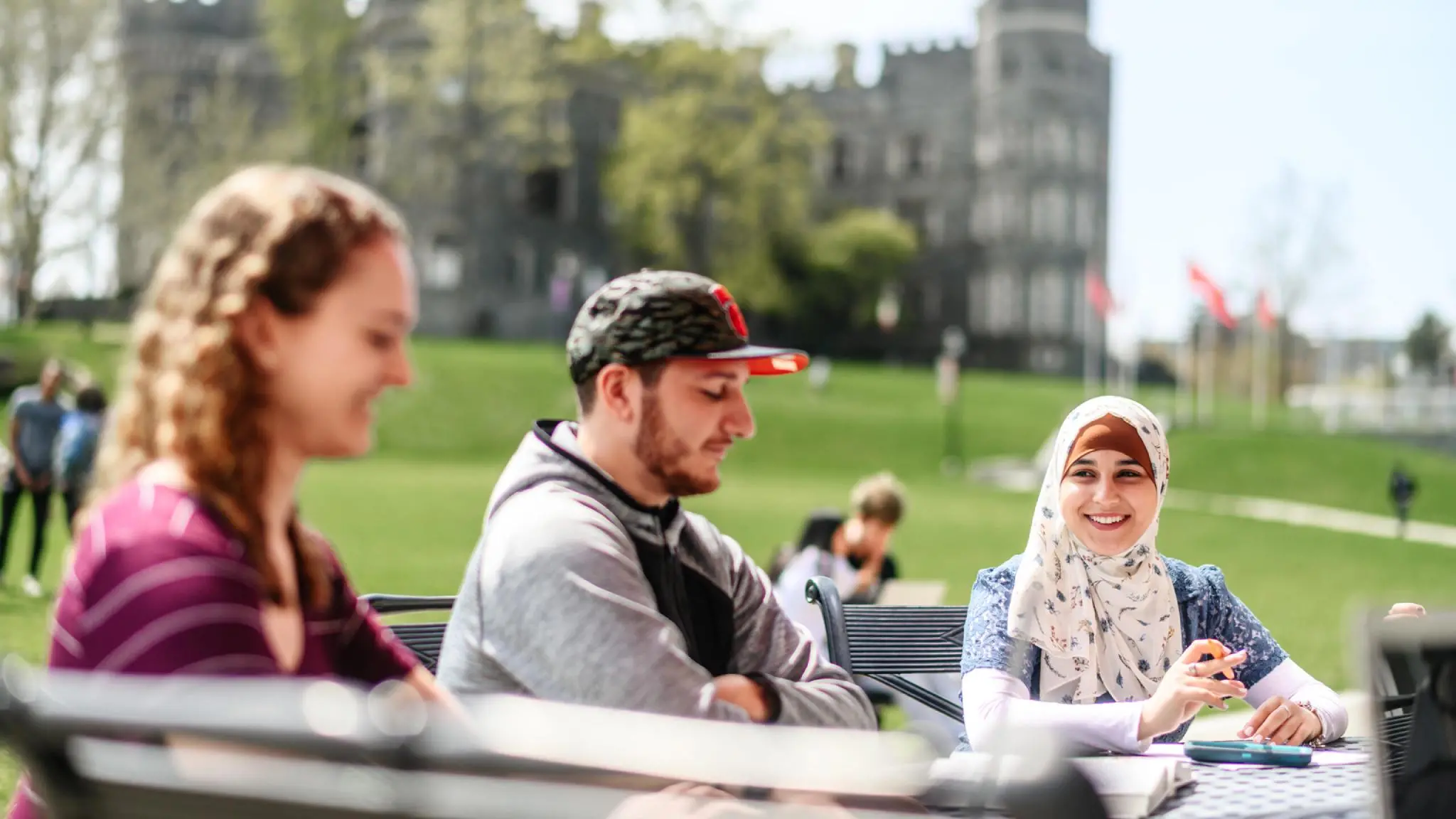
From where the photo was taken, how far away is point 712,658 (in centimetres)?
305

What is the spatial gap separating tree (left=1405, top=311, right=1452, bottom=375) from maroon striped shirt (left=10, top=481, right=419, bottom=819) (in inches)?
3901

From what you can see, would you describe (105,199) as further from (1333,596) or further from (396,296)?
(396,296)

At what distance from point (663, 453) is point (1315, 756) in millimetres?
1656

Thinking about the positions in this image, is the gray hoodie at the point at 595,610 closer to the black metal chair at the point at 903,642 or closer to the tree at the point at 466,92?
the black metal chair at the point at 903,642

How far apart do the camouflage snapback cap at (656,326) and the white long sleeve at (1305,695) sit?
1.77 metres

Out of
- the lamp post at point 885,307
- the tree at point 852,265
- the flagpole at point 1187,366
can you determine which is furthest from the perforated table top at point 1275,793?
the tree at point 852,265

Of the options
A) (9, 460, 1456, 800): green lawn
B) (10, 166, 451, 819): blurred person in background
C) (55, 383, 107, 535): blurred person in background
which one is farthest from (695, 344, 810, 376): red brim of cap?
(55, 383, 107, 535): blurred person in background

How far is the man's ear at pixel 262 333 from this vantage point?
6.88 feet

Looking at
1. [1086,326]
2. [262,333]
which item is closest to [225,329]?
[262,333]

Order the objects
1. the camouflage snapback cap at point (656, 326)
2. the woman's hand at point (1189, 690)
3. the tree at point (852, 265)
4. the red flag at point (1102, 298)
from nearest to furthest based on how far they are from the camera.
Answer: the camouflage snapback cap at point (656, 326) < the woman's hand at point (1189, 690) < the red flag at point (1102, 298) < the tree at point (852, 265)

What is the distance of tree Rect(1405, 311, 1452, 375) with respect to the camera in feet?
307

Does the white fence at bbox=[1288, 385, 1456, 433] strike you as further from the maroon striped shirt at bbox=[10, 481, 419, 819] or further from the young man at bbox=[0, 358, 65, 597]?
the maroon striped shirt at bbox=[10, 481, 419, 819]

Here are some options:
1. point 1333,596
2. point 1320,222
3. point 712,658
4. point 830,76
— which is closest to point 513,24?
point 830,76

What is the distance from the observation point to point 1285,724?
3604 mm
